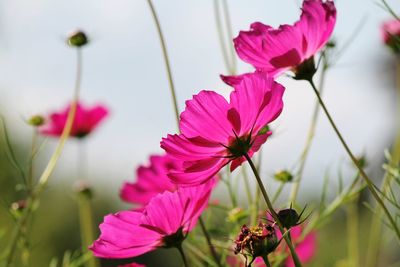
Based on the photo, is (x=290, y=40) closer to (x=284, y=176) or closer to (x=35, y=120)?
(x=284, y=176)

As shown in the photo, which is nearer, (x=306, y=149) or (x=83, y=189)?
(x=306, y=149)

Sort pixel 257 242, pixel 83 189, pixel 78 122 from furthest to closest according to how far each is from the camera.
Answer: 1. pixel 78 122
2. pixel 83 189
3. pixel 257 242

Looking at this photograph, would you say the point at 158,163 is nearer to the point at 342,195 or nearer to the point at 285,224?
the point at 342,195

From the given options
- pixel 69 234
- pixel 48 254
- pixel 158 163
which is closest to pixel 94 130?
pixel 158 163

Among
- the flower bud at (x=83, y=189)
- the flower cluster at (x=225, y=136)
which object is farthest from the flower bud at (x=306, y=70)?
the flower bud at (x=83, y=189)

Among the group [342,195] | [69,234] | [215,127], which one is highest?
[215,127]

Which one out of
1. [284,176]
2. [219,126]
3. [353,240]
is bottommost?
[353,240]

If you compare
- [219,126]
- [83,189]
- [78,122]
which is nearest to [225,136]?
[219,126]
